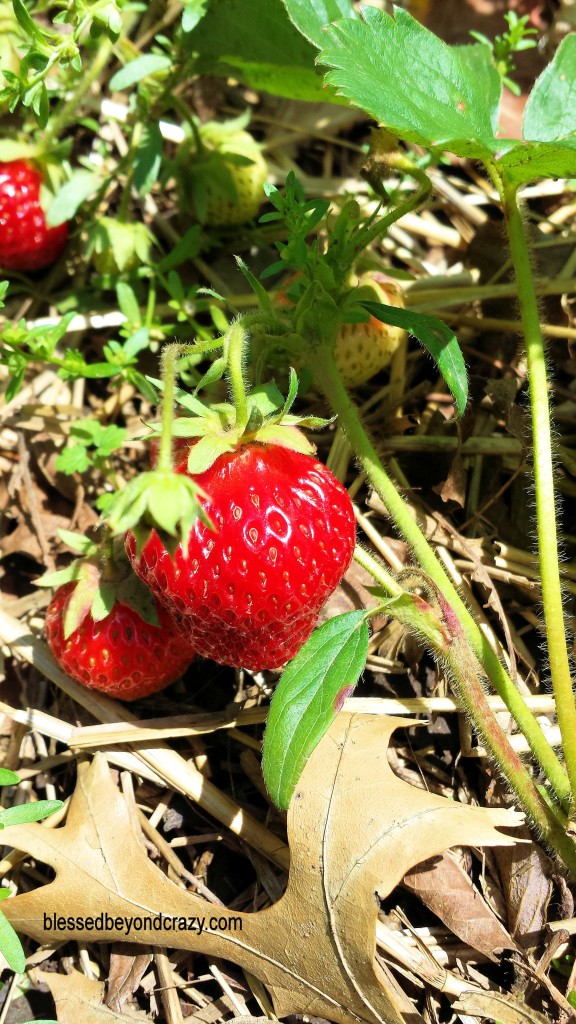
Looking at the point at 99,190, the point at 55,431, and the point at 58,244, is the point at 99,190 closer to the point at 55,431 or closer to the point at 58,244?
the point at 58,244

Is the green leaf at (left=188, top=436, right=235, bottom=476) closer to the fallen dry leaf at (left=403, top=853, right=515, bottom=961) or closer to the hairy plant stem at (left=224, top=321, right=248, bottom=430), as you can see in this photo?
the hairy plant stem at (left=224, top=321, right=248, bottom=430)

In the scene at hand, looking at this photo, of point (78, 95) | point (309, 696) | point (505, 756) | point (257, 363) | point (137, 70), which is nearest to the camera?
point (309, 696)

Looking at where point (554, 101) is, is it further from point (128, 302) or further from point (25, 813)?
point (25, 813)

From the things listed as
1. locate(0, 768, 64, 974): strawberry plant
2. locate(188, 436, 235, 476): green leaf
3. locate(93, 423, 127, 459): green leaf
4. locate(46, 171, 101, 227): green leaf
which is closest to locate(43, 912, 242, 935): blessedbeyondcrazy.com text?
locate(0, 768, 64, 974): strawberry plant

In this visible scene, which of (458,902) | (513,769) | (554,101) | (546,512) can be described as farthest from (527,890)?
(554,101)

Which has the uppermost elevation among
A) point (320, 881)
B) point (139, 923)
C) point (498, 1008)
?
point (320, 881)
